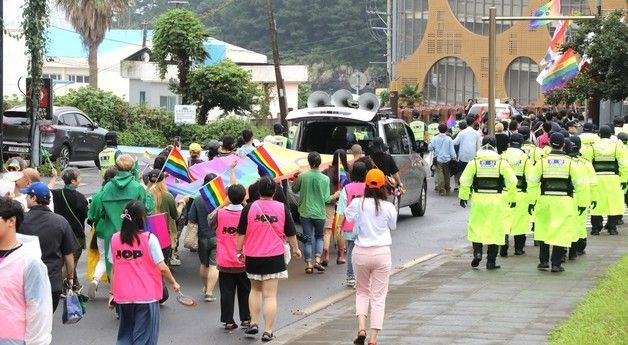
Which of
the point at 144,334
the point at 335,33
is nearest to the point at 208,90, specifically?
the point at 144,334

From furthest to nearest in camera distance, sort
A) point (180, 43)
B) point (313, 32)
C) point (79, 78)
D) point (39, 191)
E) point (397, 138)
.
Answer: point (313, 32) → point (79, 78) → point (180, 43) → point (397, 138) → point (39, 191)

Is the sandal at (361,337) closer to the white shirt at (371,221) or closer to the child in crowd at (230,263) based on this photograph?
the white shirt at (371,221)

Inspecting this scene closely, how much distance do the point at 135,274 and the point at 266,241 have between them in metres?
2.14

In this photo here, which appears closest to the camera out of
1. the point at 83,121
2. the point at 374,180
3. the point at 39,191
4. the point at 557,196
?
the point at 39,191

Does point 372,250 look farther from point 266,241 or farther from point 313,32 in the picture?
point 313,32

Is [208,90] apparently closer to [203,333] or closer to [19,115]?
[19,115]

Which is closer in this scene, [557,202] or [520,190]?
[557,202]

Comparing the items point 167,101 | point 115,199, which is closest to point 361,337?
point 115,199

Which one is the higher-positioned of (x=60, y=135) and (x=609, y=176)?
(x=60, y=135)

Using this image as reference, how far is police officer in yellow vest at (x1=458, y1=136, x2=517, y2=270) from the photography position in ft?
50.2

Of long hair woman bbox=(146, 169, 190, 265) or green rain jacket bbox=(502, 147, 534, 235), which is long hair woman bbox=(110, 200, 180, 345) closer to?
long hair woman bbox=(146, 169, 190, 265)

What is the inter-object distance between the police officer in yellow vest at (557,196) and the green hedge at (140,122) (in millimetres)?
26086

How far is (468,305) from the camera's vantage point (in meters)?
13.0

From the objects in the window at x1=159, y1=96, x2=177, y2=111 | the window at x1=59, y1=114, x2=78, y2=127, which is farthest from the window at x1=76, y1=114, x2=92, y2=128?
the window at x1=159, y1=96, x2=177, y2=111
